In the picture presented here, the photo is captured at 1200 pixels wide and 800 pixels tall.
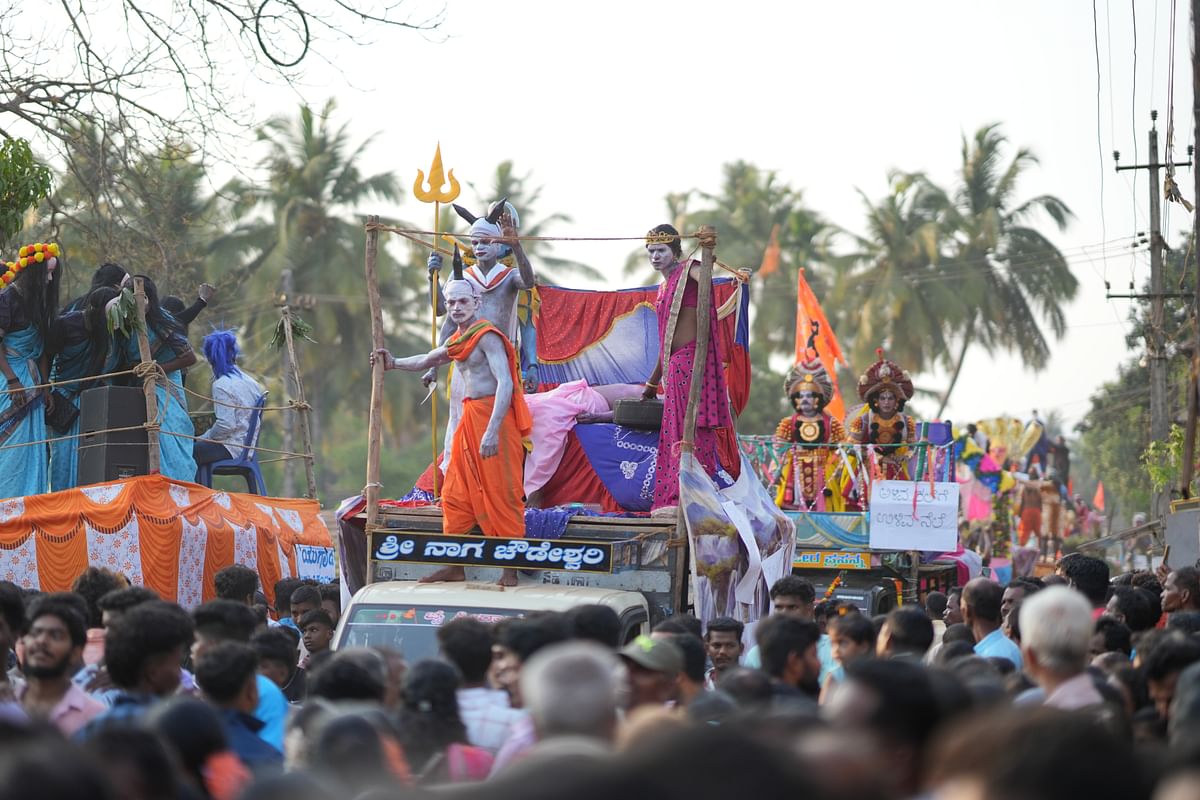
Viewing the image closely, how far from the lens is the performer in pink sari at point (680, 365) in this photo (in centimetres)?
1167

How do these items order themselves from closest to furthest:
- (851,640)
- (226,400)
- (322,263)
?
(851,640) → (226,400) → (322,263)

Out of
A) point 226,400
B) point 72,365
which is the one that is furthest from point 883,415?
point 72,365

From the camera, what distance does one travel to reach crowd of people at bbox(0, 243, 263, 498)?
1378cm

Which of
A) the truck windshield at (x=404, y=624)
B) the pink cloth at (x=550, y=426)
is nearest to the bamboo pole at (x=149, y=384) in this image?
the pink cloth at (x=550, y=426)

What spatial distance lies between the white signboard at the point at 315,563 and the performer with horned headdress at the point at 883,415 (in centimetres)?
680

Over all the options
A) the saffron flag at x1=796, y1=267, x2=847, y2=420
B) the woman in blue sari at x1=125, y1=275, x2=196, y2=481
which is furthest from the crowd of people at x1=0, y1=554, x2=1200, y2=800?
the saffron flag at x1=796, y1=267, x2=847, y2=420

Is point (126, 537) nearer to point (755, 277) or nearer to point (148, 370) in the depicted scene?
point (148, 370)

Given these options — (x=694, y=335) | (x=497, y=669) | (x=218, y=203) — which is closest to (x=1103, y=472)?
(x=218, y=203)

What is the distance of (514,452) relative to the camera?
1053cm

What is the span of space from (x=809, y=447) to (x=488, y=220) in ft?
27.7

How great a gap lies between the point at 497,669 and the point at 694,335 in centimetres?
590

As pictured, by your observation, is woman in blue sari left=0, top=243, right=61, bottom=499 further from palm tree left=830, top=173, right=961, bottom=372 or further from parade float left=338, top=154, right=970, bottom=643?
palm tree left=830, top=173, right=961, bottom=372

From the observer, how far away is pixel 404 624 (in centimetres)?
880

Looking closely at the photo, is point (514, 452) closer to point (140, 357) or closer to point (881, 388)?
point (140, 357)
